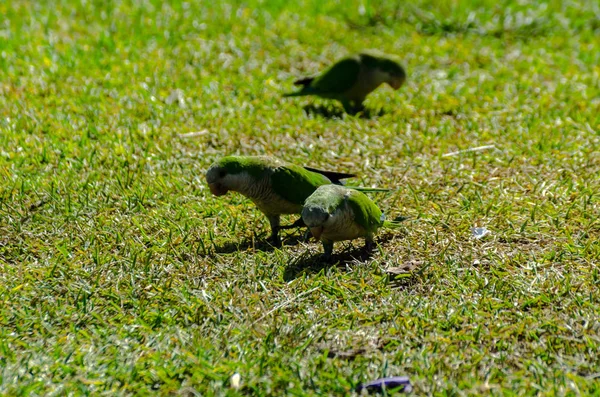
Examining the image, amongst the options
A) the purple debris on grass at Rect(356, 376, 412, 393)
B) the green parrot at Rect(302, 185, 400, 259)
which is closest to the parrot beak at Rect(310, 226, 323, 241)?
the green parrot at Rect(302, 185, 400, 259)

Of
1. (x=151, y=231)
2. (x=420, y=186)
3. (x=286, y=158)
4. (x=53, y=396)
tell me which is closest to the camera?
(x=53, y=396)

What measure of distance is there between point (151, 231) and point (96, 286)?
738 millimetres

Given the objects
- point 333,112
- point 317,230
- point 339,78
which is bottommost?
point 333,112

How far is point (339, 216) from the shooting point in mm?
4402

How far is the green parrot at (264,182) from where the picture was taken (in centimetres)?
473

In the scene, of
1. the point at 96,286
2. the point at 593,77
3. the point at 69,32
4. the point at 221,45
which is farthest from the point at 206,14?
the point at 96,286

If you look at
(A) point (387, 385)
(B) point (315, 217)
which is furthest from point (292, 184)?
(A) point (387, 385)

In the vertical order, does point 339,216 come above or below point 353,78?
above

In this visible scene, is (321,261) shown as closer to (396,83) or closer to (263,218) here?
(263,218)

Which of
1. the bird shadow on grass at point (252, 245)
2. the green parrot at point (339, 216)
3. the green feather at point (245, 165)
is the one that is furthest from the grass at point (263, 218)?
the green feather at point (245, 165)

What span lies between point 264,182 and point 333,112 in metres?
2.59

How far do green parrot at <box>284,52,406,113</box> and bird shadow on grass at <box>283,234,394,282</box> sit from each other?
2414mm

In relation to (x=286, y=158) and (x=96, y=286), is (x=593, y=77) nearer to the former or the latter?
(x=286, y=158)

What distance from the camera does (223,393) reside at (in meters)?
3.49
